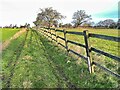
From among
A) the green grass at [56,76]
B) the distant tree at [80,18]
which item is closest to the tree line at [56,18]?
the distant tree at [80,18]

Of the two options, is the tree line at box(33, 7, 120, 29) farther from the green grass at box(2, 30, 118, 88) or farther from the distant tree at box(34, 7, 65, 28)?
the green grass at box(2, 30, 118, 88)

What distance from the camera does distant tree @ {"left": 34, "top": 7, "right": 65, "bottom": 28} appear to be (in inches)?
3831

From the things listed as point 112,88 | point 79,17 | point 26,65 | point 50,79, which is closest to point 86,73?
point 50,79

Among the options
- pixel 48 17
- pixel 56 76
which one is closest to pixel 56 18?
pixel 48 17

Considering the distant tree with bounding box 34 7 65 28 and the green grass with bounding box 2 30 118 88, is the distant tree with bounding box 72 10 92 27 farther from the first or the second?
the green grass with bounding box 2 30 118 88

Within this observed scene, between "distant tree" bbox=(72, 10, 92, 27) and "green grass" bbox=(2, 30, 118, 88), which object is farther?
"distant tree" bbox=(72, 10, 92, 27)

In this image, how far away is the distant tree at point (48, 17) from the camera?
9731 centimetres

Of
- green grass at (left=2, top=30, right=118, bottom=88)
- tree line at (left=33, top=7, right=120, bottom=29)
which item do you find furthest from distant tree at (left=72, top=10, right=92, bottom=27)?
green grass at (left=2, top=30, right=118, bottom=88)

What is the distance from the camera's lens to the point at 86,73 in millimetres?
8227

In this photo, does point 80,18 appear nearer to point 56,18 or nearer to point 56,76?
point 56,18

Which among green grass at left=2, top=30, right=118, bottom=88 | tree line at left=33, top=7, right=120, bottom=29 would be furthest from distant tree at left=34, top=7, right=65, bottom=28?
green grass at left=2, top=30, right=118, bottom=88

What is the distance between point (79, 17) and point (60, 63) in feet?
314

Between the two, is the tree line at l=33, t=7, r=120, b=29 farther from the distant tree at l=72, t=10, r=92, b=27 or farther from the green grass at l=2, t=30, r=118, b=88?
the green grass at l=2, t=30, r=118, b=88

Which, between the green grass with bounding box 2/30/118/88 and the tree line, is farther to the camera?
the tree line
